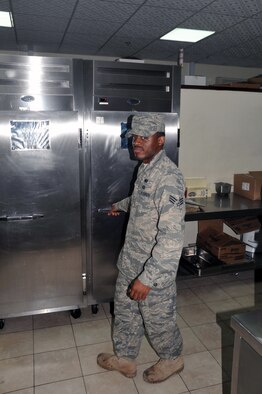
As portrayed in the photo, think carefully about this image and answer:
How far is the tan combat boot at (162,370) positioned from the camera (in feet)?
6.23

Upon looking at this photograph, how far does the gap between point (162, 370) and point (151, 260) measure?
30.4 inches

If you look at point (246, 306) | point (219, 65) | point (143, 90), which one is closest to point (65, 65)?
point (143, 90)

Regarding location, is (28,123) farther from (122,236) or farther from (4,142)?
(122,236)

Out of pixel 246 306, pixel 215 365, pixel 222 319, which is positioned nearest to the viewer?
pixel 215 365

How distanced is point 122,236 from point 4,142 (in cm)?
103

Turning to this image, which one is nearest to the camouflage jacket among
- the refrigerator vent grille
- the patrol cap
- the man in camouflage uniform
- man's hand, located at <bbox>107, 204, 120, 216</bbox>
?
the man in camouflage uniform

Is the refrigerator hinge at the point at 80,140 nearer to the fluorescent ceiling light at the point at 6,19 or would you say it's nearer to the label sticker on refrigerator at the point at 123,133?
the label sticker on refrigerator at the point at 123,133

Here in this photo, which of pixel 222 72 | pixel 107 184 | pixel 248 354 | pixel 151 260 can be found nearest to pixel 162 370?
pixel 151 260

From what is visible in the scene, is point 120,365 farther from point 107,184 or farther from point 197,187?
point 197,187

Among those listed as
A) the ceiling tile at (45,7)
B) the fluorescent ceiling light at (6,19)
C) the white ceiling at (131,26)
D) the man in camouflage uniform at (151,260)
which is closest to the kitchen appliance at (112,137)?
the man in camouflage uniform at (151,260)

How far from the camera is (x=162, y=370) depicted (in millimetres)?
1911

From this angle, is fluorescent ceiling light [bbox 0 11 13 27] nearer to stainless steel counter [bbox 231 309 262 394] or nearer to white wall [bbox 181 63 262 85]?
white wall [bbox 181 63 262 85]

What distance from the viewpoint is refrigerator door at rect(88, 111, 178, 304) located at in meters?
2.30

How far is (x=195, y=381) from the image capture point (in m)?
1.93
